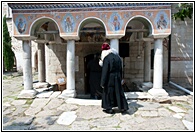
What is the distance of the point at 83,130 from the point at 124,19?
11.8ft

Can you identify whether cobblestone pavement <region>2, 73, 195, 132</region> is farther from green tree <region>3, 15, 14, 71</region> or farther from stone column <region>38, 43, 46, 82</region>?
green tree <region>3, 15, 14, 71</region>

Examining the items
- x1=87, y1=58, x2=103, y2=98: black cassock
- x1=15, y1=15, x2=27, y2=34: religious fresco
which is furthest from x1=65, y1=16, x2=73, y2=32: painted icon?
x1=87, y1=58, x2=103, y2=98: black cassock

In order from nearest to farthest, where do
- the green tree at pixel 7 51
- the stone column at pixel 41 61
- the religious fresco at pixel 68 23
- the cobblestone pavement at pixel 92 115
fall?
the cobblestone pavement at pixel 92 115, the religious fresco at pixel 68 23, the stone column at pixel 41 61, the green tree at pixel 7 51

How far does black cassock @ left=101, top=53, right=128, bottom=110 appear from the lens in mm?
3887

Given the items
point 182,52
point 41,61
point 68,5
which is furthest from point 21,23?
point 182,52

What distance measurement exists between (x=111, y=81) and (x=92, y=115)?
3.21 ft

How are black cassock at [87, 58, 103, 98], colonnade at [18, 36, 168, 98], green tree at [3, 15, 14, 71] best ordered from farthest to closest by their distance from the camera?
green tree at [3, 15, 14, 71] → black cassock at [87, 58, 103, 98] → colonnade at [18, 36, 168, 98]

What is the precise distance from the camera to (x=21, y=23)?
5391mm

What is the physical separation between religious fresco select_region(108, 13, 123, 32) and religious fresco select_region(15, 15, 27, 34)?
9.20ft

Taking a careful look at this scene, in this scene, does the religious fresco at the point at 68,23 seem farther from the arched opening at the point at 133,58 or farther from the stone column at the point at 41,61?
the arched opening at the point at 133,58

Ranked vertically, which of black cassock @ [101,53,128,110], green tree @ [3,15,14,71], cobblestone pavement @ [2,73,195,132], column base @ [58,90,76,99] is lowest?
cobblestone pavement @ [2,73,195,132]

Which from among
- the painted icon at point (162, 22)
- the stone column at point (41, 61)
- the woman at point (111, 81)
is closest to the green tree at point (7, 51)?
the stone column at point (41, 61)

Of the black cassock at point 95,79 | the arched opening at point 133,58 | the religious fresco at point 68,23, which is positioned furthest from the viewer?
the arched opening at point 133,58

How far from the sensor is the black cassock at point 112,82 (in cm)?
389
